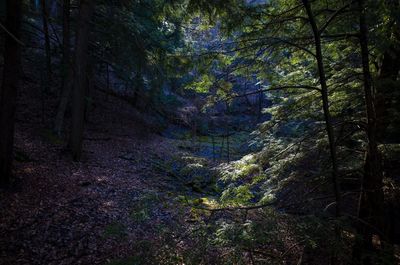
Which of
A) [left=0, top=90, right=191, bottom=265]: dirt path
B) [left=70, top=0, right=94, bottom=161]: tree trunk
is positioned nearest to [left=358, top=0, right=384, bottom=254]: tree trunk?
[left=0, top=90, right=191, bottom=265]: dirt path

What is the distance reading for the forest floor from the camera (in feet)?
16.3

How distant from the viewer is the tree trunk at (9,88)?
7.09 metres

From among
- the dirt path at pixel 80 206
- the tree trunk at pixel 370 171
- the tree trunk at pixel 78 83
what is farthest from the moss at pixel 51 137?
the tree trunk at pixel 370 171

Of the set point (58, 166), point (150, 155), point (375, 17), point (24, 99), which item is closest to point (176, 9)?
point (375, 17)

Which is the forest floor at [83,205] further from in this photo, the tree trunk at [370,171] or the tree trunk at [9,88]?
the tree trunk at [370,171]

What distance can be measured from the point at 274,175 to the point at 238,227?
2.62 m

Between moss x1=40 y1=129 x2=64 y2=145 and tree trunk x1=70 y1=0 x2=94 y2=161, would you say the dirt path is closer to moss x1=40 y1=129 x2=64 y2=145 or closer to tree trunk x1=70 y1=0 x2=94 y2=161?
moss x1=40 y1=129 x2=64 y2=145

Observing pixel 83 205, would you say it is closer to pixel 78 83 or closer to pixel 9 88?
pixel 9 88

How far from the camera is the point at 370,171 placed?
4.53 m

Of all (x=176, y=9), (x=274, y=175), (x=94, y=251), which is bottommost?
(x=94, y=251)

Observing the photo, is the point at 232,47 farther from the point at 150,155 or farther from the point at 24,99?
the point at 24,99

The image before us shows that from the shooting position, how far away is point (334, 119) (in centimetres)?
620

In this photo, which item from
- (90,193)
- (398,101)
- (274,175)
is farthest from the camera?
(90,193)

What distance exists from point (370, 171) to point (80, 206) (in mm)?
6473
